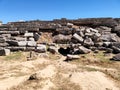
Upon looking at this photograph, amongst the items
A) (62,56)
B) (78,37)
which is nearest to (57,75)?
(62,56)

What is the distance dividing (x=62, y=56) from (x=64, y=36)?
4.69 m

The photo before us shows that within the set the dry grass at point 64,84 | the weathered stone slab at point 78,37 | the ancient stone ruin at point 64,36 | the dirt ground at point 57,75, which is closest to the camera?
the dry grass at point 64,84

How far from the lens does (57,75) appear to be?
11.7 m

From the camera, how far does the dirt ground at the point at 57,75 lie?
1020 centimetres

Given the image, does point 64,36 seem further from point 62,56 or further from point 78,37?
point 62,56

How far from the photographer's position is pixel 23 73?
12414 millimetres

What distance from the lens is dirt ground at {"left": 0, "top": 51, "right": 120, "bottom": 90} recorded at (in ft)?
33.4

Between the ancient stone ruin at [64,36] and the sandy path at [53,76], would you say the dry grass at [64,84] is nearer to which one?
the sandy path at [53,76]

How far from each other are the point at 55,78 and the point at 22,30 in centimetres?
1225

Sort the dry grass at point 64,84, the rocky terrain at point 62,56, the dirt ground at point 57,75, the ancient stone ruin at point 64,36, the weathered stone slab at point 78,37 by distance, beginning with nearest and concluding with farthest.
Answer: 1. the dry grass at point 64,84
2. the dirt ground at point 57,75
3. the rocky terrain at point 62,56
4. the ancient stone ruin at point 64,36
5. the weathered stone slab at point 78,37

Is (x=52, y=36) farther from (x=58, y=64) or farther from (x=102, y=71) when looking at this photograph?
(x=102, y=71)

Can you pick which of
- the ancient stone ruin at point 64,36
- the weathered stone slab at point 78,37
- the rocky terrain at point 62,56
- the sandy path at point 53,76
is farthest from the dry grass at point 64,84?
the weathered stone slab at point 78,37

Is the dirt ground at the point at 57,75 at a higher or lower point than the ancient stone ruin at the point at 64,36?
lower

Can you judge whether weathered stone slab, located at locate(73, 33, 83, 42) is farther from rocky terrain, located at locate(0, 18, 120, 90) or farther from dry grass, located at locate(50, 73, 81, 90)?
dry grass, located at locate(50, 73, 81, 90)
